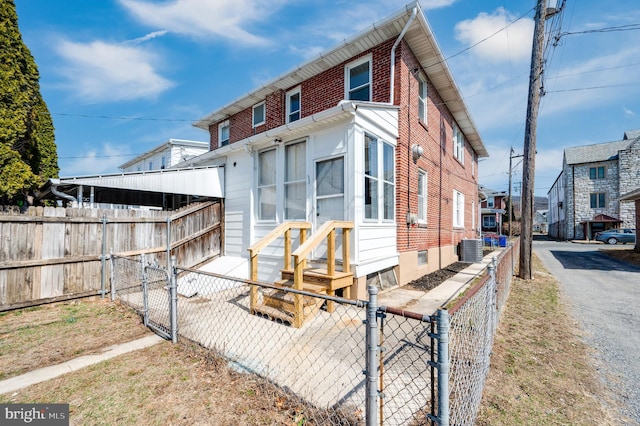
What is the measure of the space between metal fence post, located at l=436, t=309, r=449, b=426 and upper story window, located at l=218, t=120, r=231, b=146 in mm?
12541

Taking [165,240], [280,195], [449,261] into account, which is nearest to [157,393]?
[280,195]

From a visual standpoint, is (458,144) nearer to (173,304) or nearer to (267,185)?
(267,185)

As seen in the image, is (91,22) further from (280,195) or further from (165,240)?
(280,195)

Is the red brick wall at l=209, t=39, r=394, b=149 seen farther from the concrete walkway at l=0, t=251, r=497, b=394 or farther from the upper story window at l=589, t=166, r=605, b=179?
the upper story window at l=589, t=166, r=605, b=179

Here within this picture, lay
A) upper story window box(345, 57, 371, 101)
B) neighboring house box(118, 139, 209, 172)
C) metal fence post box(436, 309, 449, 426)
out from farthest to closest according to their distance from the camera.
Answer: neighboring house box(118, 139, 209, 172) < upper story window box(345, 57, 371, 101) < metal fence post box(436, 309, 449, 426)

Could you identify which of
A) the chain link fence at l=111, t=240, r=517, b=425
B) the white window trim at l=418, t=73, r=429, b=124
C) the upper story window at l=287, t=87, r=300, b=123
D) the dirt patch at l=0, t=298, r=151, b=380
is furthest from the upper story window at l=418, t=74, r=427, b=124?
the dirt patch at l=0, t=298, r=151, b=380

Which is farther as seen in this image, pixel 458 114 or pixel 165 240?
pixel 458 114

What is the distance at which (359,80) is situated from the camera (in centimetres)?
788

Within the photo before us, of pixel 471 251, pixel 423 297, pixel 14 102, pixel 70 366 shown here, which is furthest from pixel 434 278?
pixel 14 102

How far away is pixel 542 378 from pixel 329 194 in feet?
14.6

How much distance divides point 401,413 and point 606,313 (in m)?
5.64

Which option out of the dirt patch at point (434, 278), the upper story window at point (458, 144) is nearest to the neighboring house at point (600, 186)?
the upper story window at point (458, 144)

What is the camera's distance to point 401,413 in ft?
8.20

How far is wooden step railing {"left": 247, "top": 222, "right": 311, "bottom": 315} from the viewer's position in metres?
5.09
